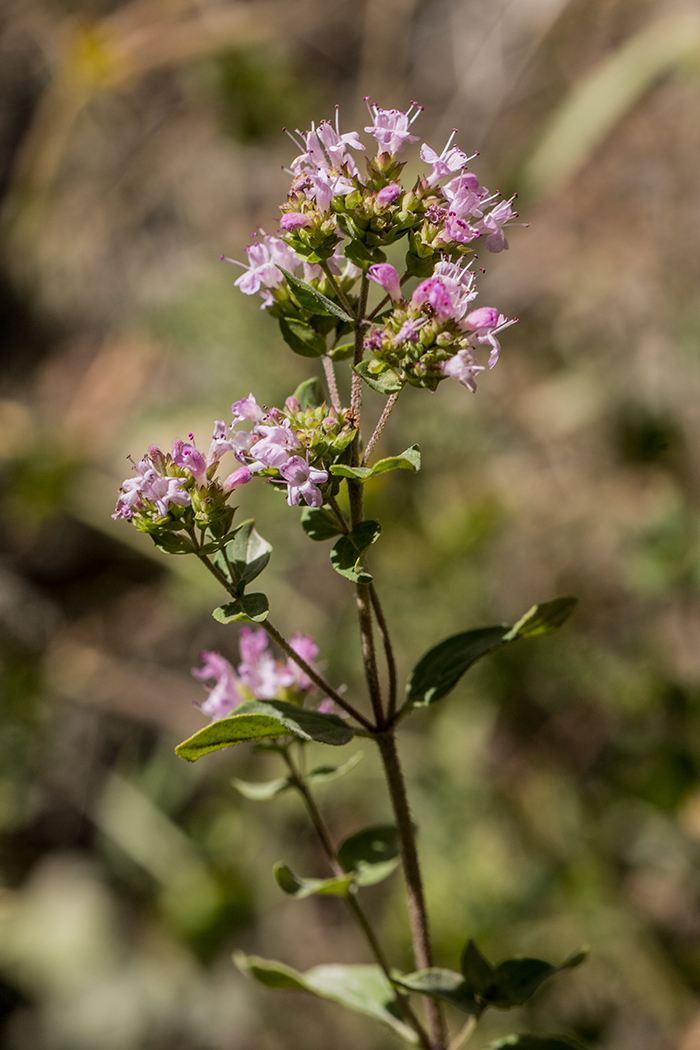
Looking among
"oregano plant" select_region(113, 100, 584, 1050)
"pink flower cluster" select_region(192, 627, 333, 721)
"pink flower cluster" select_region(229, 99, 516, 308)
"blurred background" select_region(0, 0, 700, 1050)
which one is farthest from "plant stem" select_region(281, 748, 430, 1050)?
"blurred background" select_region(0, 0, 700, 1050)

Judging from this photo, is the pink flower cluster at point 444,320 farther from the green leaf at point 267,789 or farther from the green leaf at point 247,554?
the green leaf at point 267,789

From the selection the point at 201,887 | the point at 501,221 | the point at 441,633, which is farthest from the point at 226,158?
the point at 501,221

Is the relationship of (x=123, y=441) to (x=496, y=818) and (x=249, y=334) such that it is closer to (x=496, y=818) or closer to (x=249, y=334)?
(x=249, y=334)

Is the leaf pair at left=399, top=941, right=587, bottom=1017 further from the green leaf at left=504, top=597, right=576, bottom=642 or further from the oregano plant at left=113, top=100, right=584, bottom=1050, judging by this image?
the green leaf at left=504, top=597, right=576, bottom=642

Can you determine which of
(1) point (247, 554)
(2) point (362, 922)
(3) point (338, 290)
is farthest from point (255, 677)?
(3) point (338, 290)

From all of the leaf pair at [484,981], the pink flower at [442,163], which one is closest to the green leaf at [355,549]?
the pink flower at [442,163]

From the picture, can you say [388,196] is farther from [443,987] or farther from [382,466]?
[443,987]
